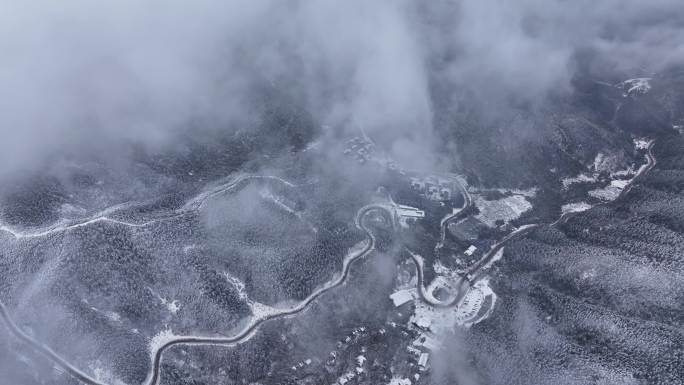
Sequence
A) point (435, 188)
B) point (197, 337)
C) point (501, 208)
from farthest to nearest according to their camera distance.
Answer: point (435, 188), point (501, 208), point (197, 337)

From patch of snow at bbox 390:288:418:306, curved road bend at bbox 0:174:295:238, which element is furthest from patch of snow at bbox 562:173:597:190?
curved road bend at bbox 0:174:295:238

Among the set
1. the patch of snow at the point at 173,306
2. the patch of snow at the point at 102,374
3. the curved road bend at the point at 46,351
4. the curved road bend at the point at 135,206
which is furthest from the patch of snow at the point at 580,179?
the curved road bend at the point at 46,351

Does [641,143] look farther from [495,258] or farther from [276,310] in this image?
[276,310]

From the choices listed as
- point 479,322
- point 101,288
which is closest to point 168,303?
point 101,288

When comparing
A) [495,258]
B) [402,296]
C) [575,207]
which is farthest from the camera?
[575,207]

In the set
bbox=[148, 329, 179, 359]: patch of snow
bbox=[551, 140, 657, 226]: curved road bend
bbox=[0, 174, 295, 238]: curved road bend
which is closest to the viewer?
bbox=[148, 329, 179, 359]: patch of snow

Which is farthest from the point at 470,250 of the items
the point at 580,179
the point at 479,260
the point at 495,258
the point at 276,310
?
the point at 276,310

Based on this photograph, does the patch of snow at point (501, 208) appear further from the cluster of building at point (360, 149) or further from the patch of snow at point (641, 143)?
the patch of snow at point (641, 143)

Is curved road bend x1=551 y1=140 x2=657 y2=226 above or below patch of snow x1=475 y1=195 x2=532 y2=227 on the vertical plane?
above

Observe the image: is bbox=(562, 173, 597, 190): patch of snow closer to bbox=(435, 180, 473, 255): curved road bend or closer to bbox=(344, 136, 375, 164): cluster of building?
bbox=(435, 180, 473, 255): curved road bend

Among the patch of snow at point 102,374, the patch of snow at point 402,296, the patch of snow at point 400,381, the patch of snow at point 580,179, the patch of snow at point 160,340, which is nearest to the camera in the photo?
the patch of snow at point 102,374

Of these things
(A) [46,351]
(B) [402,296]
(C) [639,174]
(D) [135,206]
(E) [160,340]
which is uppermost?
(D) [135,206]

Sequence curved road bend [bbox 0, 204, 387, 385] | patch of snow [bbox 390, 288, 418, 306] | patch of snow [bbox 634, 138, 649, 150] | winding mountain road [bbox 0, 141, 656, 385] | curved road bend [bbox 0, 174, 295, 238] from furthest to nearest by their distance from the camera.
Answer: patch of snow [bbox 634, 138, 649, 150] < patch of snow [bbox 390, 288, 418, 306] < curved road bend [bbox 0, 174, 295, 238] < winding mountain road [bbox 0, 141, 656, 385] < curved road bend [bbox 0, 204, 387, 385]
